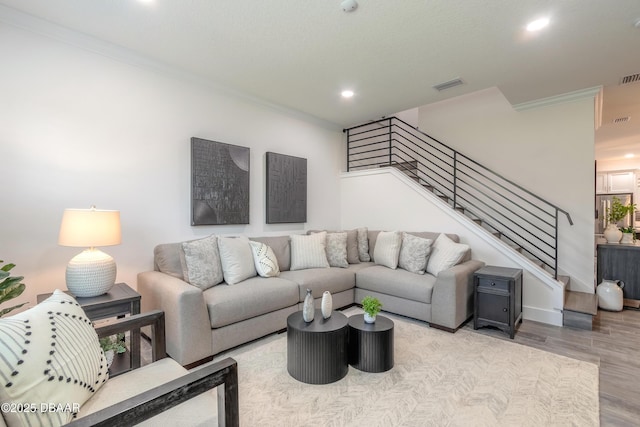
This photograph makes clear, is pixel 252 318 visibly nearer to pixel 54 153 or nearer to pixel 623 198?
pixel 54 153

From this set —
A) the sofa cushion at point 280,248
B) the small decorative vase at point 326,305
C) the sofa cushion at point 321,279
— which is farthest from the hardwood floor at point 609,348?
the sofa cushion at point 280,248

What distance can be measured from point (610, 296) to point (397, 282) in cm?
270

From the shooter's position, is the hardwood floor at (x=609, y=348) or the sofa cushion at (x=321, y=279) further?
the sofa cushion at (x=321, y=279)

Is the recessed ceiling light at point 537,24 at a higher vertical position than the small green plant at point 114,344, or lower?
higher

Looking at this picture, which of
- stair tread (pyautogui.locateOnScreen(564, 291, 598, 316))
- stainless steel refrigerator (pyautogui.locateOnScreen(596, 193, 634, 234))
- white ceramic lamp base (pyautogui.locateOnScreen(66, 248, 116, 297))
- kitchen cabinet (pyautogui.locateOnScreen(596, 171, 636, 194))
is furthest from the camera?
kitchen cabinet (pyautogui.locateOnScreen(596, 171, 636, 194))

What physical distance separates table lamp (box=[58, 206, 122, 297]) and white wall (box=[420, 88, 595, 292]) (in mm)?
4680

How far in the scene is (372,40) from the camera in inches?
102

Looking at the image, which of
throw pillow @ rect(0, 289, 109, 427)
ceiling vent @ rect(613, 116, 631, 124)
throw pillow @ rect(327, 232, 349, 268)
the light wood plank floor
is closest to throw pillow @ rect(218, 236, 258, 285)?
the light wood plank floor

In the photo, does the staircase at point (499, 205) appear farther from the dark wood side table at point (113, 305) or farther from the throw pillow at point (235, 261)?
the dark wood side table at point (113, 305)

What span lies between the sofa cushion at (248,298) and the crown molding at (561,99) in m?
3.90

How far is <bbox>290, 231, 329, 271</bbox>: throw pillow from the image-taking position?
3691 mm

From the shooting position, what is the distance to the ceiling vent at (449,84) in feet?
11.1

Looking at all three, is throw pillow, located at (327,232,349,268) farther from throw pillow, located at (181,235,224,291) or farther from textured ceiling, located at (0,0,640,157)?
textured ceiling, located at (0,0,640,157)

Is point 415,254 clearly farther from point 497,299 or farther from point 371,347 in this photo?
point 371,347
